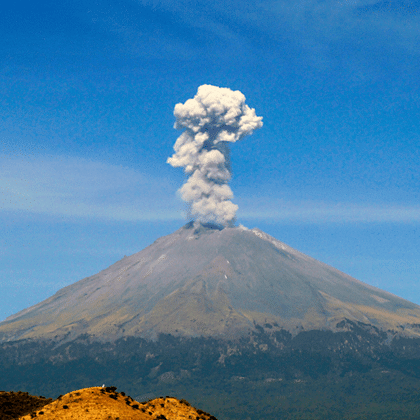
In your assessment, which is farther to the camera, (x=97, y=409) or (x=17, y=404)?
(x=17, y=404)

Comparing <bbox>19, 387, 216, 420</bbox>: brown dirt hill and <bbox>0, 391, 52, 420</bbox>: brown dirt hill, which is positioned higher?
<bbox>19, 387, 216, 420</bbox>: brown dirt hill

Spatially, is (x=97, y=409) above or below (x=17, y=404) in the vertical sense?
above

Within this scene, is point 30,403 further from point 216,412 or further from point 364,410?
point 364,410

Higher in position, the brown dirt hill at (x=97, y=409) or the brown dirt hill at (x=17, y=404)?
the brown dirt hill at (x=97, y=409)

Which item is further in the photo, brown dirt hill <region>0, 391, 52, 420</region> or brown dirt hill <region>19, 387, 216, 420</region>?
brown dirt hill <region>0, 391, 52, 420</region>

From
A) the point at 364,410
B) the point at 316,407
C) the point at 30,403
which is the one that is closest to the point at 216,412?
the point at 316,407

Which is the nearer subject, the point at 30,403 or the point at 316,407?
the point at 30,403

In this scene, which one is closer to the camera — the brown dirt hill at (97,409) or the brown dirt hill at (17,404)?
the brown dirt hill at (97,409)

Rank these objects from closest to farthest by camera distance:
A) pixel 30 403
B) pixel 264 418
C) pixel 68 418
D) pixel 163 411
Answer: pixel 68 418 < pixel 163 411 < pixel 30 403 < pixel 264 418
